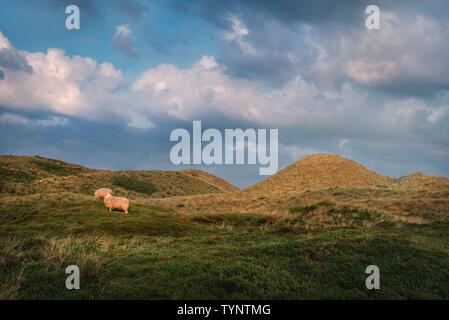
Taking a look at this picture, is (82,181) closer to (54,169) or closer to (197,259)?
(54,169)

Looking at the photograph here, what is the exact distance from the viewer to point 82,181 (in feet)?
184

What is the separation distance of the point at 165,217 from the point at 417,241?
1596 cm

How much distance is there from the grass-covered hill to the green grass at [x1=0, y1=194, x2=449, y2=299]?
112 ft

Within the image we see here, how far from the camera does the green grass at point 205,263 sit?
28.0 feet

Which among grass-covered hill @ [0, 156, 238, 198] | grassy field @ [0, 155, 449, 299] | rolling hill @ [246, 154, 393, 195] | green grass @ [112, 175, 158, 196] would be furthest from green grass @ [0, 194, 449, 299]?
green grass @ [112, 175, 158, 196]

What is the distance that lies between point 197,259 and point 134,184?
194 feet

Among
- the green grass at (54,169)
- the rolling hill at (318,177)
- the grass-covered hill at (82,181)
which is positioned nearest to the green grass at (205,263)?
the grass-covered hill at (82,181)

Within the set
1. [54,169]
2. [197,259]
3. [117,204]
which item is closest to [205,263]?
[197,259]

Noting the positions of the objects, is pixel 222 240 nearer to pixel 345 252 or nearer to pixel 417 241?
pixel 345 252
